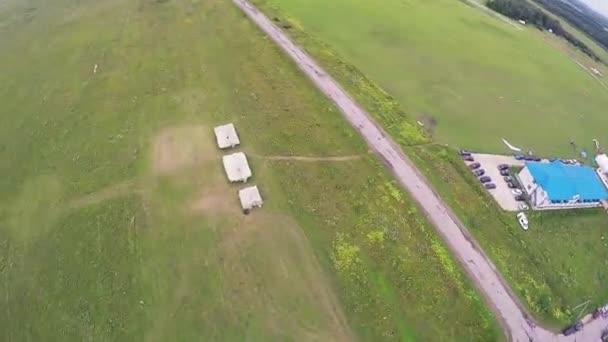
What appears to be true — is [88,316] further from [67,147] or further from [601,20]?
[601,20]

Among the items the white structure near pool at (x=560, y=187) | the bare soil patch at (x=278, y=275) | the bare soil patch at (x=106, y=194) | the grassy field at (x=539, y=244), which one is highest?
the white structure near pool at (x=560, y=187)

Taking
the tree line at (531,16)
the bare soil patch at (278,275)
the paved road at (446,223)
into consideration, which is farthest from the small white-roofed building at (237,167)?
the tree line at (531,16)

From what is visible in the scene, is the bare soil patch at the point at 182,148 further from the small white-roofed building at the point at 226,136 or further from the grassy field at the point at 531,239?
the grassy field at the point at 531,239

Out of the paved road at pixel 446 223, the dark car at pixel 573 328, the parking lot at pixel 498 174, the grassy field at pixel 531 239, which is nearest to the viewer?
the paved road at pixel 446 223

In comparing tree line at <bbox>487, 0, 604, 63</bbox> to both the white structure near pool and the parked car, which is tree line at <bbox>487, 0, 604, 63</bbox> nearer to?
the white structure near pool

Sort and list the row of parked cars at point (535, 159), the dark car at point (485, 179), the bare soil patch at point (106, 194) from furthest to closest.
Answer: the row of parked cars at point (535, 159), the dark car at point (485, 179), the bare soil patch at point (106, 194)

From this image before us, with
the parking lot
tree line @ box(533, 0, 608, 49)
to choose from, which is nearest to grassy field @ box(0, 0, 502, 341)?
the parking lot
